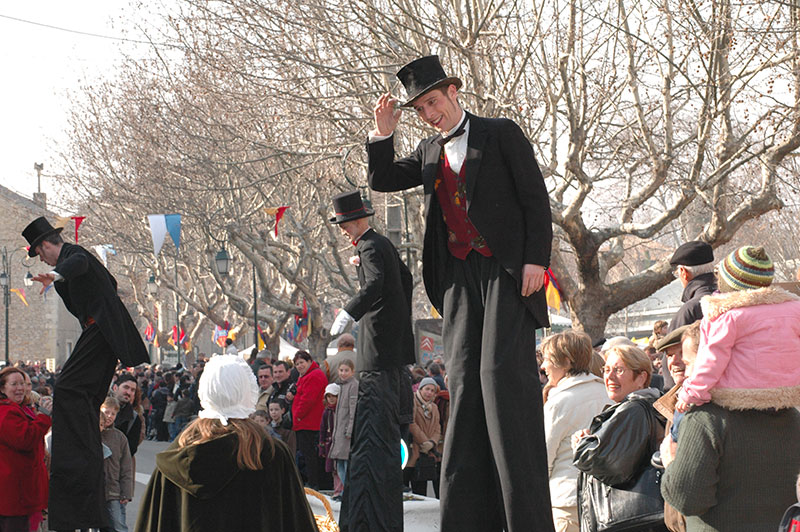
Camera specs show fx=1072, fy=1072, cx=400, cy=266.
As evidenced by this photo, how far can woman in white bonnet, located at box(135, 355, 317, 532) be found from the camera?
4.14 meters

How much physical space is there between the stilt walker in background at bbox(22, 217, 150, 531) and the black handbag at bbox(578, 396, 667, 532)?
2.93 meters

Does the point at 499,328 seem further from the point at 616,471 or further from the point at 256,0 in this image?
the point at 256,0

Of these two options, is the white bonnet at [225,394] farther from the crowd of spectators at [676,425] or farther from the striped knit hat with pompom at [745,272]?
the striped knit hat with pompom at [745,272]

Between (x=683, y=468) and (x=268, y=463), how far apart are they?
159 centimetres

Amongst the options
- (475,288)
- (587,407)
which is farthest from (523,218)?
(587,407)

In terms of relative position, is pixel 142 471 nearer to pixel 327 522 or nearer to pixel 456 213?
pixel 327 522

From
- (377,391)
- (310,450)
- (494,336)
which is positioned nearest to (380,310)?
(377,391)

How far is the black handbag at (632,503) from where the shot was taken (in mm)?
4895

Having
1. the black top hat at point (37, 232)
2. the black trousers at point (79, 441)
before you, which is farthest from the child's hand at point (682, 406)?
the black top hat at point (37, 232)

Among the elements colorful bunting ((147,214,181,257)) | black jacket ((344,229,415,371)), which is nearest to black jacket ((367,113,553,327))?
black jacket ((344,229,415,371))

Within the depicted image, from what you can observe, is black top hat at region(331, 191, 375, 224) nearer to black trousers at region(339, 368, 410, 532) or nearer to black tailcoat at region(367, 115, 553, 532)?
black trousers at region(339, 368, 410, 532)

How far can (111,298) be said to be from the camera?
660cm

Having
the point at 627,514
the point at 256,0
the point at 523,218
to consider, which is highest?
the point at 256,0

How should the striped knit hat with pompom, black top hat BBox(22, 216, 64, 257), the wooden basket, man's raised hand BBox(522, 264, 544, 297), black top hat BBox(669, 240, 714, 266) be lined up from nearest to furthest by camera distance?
man's raised hand BBox(522, 264, 544, 297)
the striped knit hat with pompom
black top hat BBox(22, 216, 64, 257)
the wooden basket
black top hat BBox(669, 240, 714, 266)
